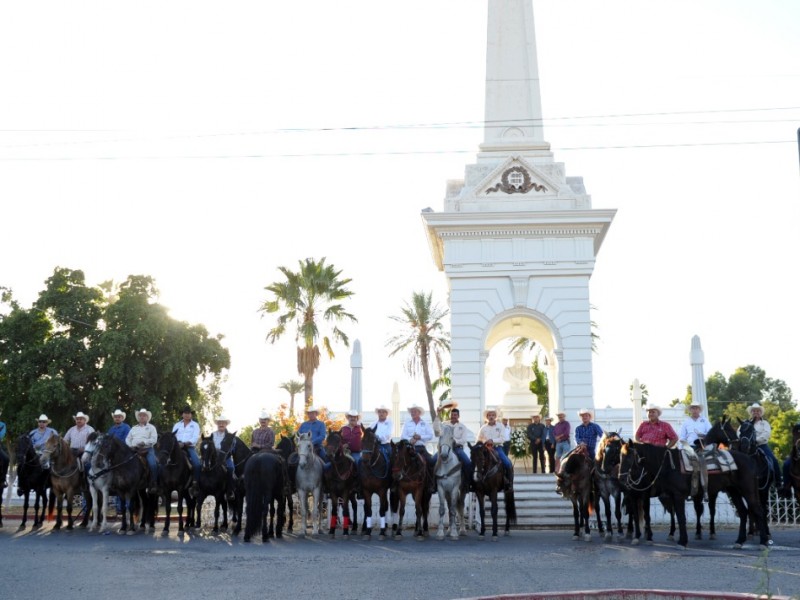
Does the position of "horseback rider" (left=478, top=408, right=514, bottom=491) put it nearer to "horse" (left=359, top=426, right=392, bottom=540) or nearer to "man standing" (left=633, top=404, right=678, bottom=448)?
"horse" (left=359, top=426, right=392, bottom=540)

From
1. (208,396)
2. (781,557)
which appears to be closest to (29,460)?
(781,557)

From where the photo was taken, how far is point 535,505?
23281 millimetres

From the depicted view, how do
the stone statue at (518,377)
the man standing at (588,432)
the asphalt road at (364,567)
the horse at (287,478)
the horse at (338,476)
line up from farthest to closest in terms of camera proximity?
the stone statue at (518,377)
the man standing at (588,432)
the horse at (338,476)
the horse at (287,478)
the asphalt road at (364,567)

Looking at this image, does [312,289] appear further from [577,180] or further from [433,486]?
[433,486]

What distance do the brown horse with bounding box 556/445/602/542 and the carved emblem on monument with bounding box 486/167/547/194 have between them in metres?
13.6

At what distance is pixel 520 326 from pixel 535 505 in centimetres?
1090

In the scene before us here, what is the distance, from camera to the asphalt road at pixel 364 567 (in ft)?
37.2

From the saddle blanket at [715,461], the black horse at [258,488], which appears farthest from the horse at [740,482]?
the black horse at [258,488]

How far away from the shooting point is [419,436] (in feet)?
65.6

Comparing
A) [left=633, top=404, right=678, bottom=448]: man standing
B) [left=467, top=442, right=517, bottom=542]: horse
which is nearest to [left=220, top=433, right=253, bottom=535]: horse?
[left=467, top=442, right=517, bottom=542]: horse

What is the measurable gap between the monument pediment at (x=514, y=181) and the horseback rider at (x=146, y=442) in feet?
47.2

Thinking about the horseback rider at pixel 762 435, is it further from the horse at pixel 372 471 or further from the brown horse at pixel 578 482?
the horse at pixel 372 471

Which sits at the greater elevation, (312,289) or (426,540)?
(312,289)

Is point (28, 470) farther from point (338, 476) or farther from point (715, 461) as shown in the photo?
point (715, 461)
